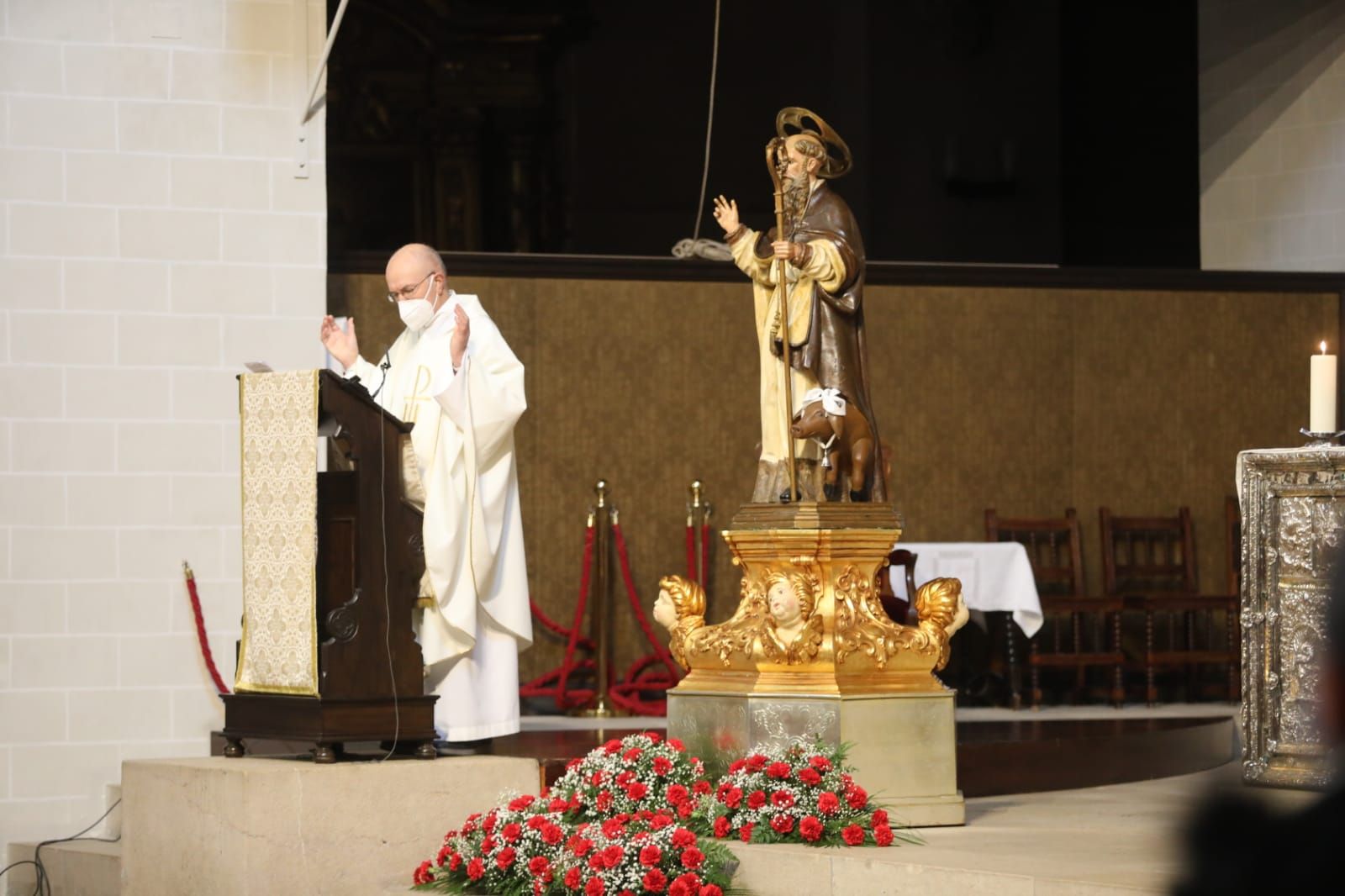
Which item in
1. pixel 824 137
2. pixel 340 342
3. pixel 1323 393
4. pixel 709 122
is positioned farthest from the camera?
pixel 709 122

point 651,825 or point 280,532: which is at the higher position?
point 280,532

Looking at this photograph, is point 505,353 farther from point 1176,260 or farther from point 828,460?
point 1176,260

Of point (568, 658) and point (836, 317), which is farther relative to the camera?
point (568, 658)

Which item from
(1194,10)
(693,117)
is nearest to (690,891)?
(693,117)

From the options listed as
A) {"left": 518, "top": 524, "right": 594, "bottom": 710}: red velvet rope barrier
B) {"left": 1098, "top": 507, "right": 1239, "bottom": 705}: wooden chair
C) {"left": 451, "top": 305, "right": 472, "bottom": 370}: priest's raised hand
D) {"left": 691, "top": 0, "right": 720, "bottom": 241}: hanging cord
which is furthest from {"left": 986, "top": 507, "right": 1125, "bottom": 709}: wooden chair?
{"left": 451, "top": 305, "right": 472, "bottom": 370}: priest's raised hand

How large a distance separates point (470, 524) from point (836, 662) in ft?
4.08

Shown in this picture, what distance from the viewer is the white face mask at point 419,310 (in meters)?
6.08

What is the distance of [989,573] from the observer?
338 inches

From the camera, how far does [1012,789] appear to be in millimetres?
6371

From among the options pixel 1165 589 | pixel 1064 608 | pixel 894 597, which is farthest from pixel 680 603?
pixel 1165 589

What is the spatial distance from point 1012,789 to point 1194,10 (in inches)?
291

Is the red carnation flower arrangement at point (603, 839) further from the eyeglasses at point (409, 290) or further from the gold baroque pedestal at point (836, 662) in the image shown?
the eyeglasses at point (409, 290)

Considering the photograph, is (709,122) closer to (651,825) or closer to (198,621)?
(198,621)

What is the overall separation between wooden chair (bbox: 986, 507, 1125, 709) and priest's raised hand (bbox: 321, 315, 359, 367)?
3949 millimetres
